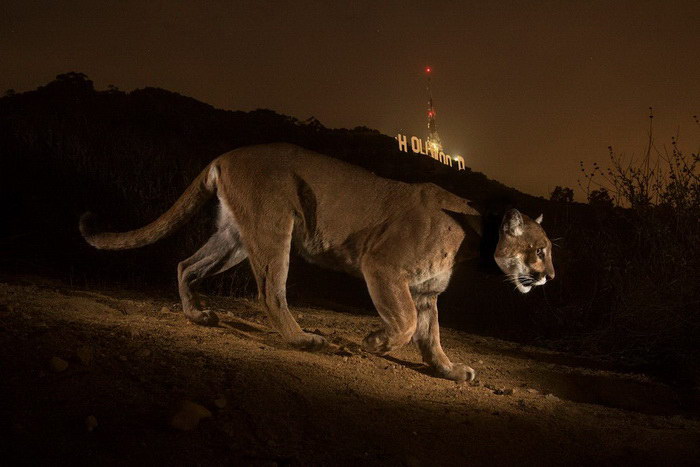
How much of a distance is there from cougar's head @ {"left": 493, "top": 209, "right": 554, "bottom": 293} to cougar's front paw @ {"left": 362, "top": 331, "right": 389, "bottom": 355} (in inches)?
49.6

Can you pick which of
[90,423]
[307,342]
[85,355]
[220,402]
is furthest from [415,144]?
[90,423]

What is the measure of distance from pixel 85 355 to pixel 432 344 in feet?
10.4

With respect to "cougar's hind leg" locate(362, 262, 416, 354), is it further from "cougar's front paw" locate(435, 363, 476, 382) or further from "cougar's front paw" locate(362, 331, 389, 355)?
"cougar's front paw" locate(435, 363, 476, 382)

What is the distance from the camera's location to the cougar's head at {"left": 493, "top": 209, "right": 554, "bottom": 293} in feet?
17.4

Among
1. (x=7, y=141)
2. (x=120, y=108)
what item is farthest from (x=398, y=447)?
(x=120, y=108)

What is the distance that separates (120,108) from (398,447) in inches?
1104

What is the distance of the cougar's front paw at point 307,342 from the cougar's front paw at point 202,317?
1017mm

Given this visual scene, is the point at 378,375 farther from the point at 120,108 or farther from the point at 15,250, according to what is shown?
the point at 120,108

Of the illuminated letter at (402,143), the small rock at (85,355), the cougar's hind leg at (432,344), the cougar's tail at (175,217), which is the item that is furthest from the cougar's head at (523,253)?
the illuminated letter at (402,143)

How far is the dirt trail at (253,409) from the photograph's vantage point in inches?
104

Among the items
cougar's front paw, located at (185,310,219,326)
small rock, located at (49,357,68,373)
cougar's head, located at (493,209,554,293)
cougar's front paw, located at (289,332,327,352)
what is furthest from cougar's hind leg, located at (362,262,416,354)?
small rock, located at (49,357,68,373)

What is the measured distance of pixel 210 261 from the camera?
602 centimetres

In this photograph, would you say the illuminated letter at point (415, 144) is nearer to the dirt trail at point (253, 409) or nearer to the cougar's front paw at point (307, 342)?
the dirt trail at point (253, 409)

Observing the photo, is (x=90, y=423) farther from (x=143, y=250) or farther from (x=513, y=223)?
(x=143, y=250)
